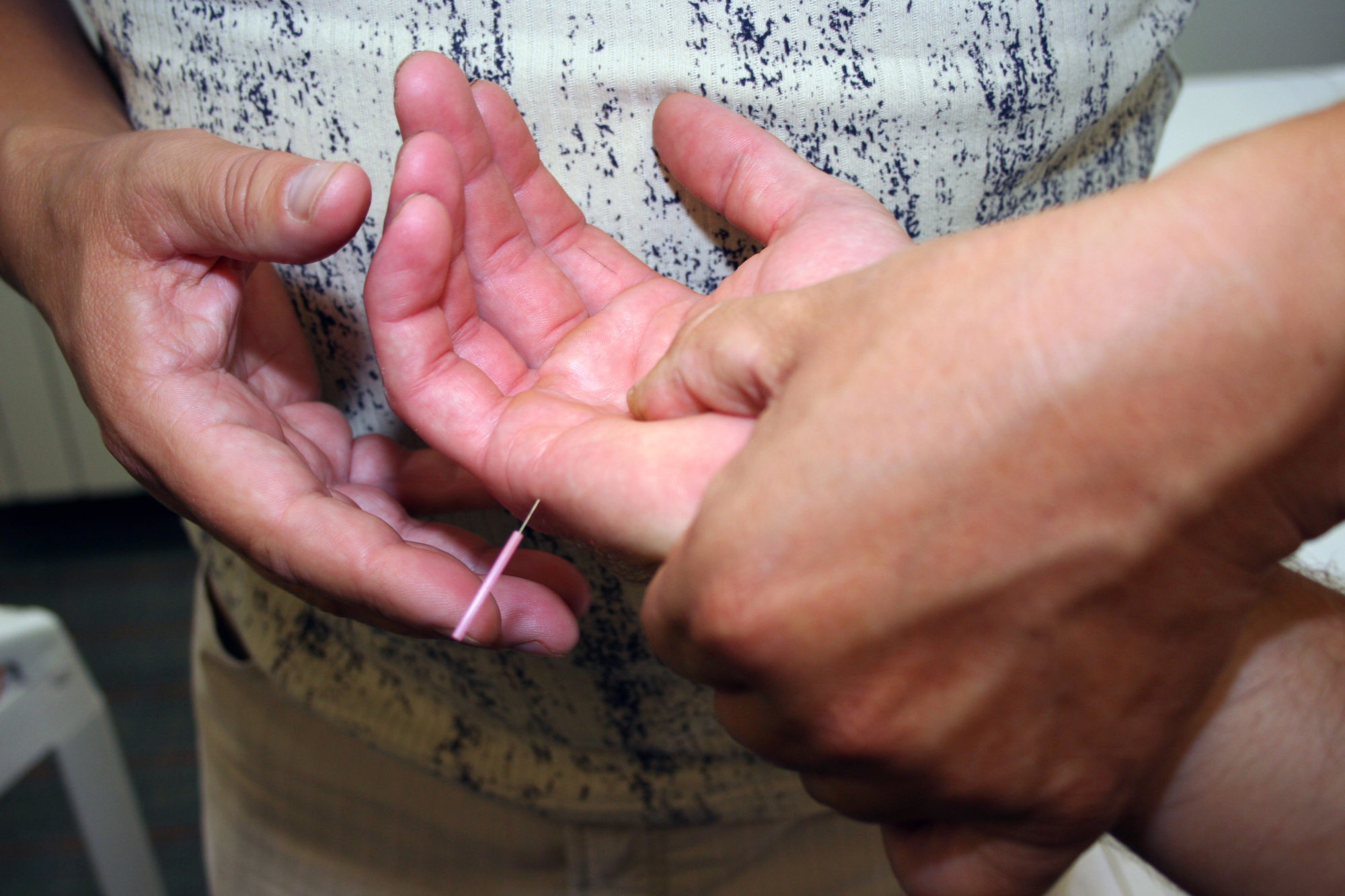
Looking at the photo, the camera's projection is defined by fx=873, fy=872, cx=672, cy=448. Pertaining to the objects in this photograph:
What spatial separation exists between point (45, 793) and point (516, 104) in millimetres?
1986

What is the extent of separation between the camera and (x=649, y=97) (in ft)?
1.82

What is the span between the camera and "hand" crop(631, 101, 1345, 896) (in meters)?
0.33

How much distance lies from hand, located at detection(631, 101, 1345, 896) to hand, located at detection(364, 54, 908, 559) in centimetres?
6

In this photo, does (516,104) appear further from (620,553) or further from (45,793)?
(45,793)

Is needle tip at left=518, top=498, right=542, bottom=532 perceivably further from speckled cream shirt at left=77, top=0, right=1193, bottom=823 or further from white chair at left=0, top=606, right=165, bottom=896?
white chair at left=0, top=606, right=165, bottom=896

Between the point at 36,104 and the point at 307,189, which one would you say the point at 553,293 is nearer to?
the point at 307,189

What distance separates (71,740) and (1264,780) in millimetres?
1231

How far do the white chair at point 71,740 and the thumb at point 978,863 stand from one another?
0.98 metres

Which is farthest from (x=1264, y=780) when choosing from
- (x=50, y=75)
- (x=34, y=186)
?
(x=50, y=75)

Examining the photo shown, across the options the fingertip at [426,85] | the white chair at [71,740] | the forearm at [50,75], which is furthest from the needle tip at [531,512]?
the white chair at [71,740]

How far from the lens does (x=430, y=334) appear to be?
55 cm

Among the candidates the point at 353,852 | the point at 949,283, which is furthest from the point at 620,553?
the point at 353,852

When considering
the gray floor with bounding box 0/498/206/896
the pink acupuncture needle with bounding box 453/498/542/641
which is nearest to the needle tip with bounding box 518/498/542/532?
the pink acupuncture needle with bounding box 453/498/542/641

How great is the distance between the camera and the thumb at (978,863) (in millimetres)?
459
